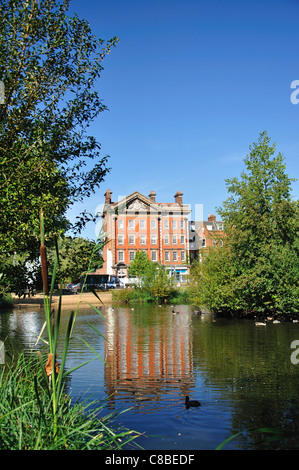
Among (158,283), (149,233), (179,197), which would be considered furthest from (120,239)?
(158,283)

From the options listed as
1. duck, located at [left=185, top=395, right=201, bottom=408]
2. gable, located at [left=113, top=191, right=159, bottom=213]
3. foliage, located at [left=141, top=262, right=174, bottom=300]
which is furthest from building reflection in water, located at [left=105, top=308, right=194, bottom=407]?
gable, located at [left=113, top=191, right=159, bottom=213]

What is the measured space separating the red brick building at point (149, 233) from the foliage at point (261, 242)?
45.6m

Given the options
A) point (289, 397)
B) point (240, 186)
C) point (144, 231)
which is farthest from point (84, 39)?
point (144, 231)

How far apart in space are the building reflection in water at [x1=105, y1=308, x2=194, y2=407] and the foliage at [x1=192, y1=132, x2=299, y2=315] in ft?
16.4

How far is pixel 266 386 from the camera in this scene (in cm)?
1115

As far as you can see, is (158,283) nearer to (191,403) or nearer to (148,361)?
(148,361)

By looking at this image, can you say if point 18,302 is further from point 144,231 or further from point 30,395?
point 30,395

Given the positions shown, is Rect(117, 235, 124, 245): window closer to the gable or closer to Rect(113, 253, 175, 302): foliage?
the gable

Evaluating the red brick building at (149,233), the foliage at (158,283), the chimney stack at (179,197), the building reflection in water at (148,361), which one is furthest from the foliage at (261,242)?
the chimney stack at (179,197)

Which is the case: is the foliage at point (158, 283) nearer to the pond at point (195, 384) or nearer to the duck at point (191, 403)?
the pond at point (195, 384)

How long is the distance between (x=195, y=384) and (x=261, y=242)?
1839 cm

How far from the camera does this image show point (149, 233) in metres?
77.8

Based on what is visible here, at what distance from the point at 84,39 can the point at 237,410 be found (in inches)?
350
